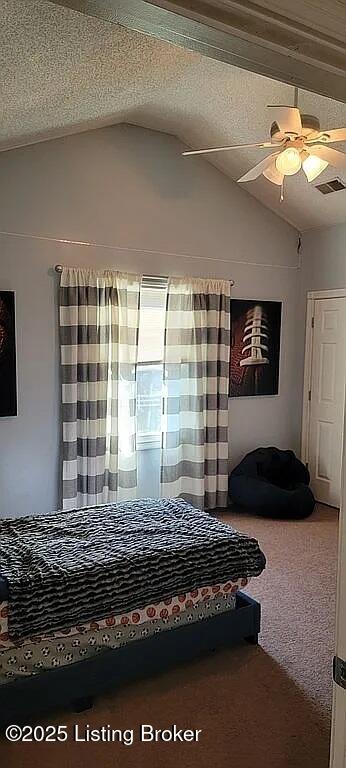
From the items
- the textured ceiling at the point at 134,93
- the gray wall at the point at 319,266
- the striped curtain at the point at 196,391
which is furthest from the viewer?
the gray wall at the point at 319,266

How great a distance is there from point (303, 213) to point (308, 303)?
2.83 feet

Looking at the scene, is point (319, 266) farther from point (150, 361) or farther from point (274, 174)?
point (274, 174)

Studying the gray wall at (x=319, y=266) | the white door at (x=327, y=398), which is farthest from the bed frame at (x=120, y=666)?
the gray wall at (x=319, y=266)

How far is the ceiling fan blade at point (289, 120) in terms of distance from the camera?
9.18 ft

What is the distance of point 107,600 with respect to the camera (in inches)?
94.0

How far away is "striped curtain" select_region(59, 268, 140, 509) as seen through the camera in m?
4.29

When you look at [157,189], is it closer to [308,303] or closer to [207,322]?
[207,322]

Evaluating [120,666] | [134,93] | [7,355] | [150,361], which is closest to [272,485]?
[150,361]

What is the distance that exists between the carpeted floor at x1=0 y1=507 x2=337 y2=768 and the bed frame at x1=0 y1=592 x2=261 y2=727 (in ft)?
0.25

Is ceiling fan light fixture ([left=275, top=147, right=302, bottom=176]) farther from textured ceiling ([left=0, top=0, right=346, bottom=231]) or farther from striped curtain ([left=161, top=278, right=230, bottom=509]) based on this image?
striped curtain ([left=161, top=278, right=230, bottom=509])

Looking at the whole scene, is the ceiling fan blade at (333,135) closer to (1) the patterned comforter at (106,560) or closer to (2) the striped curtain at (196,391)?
(2) the striped curtain at (196,391)

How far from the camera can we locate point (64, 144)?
4219 mm

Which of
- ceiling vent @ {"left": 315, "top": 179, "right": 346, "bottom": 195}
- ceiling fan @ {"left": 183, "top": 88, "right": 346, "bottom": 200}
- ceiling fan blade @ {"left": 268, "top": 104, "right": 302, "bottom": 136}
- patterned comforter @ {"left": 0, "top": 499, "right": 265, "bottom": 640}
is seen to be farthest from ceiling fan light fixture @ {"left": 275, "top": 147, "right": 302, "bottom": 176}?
patterned comforter @ {"left": 0, "top": 499, "right": 265, "bottom": 640}

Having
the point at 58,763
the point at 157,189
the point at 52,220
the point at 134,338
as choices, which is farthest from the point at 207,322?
the point at 58,763
